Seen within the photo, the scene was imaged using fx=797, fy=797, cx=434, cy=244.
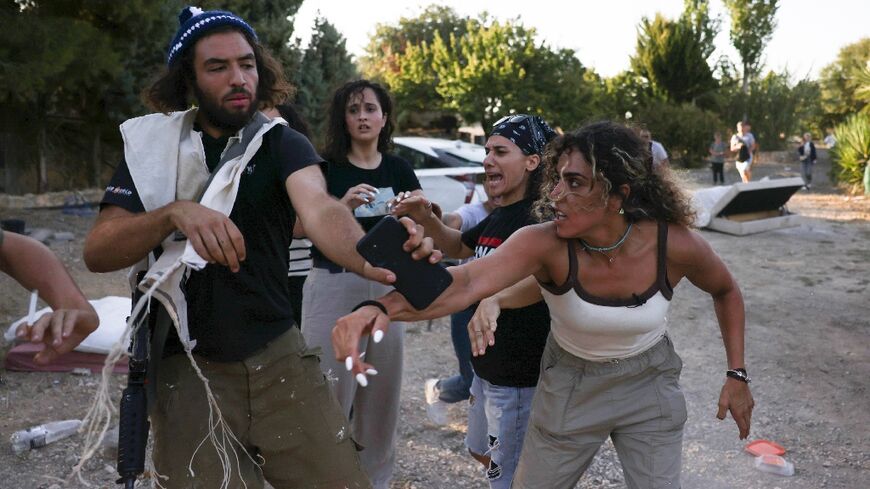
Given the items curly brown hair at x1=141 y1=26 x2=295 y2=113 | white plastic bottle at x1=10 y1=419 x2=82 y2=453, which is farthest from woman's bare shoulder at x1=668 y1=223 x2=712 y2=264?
white plastic bottle at x1=10 y1=419 x2=82 y2=453

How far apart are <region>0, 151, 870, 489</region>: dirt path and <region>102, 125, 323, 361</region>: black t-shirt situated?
1529mm

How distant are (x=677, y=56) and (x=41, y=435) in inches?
1228

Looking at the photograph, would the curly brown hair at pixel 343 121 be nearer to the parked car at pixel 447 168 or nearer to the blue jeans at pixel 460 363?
the blue jeans at pixel 460 363

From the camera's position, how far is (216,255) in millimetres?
2041

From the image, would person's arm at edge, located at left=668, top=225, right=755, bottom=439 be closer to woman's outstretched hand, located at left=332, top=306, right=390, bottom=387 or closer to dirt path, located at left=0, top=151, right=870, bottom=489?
woman's outstretched hand, located at left=332, top=306, right=390, bottom=387

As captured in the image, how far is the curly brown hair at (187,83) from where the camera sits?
260 centimetres

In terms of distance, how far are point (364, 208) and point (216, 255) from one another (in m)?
1.76

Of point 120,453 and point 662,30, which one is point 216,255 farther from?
point 662,30

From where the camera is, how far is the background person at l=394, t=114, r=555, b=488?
325 cm

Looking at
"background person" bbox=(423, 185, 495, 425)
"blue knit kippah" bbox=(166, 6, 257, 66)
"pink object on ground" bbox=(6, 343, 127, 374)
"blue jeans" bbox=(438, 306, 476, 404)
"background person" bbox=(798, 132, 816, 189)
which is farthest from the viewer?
"background person" bbox=(798, 132, 816, 189)

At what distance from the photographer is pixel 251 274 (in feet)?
8.00

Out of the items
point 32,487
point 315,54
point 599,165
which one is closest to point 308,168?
point 599,165

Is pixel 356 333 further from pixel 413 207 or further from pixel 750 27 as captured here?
pixel 750 27

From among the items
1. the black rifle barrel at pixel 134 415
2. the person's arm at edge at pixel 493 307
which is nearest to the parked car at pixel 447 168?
the person's arm at edge at pixel 493 307
